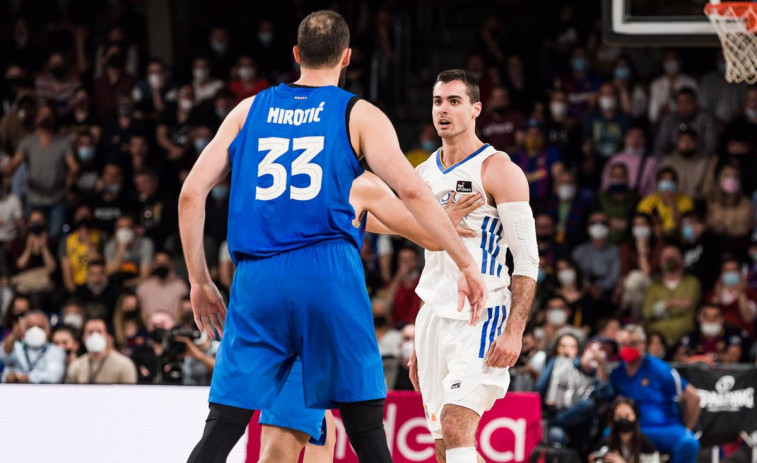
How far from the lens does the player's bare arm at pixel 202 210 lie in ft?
16.5

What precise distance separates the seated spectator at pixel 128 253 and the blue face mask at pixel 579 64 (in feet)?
20.3

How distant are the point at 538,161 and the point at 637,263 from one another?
6.03ft

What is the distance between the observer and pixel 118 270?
15430 mm

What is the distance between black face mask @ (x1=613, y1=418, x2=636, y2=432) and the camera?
11062 mm

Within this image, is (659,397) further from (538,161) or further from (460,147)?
(460,147)

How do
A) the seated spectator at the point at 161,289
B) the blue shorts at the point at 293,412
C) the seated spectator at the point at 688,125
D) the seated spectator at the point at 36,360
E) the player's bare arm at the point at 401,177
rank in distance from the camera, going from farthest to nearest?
1. the seated spectator at the point at 688,125
2. the seated spectator at the point at 161,289
3. the seated spectator at the point at 36,360
4. the blue shorts at the point at 293,412
5. the player's bare arm at the point at 401,177

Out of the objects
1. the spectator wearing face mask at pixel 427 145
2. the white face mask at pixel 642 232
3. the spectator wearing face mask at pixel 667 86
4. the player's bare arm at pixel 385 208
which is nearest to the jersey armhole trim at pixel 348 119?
the player's bare arm at pixel 385 208

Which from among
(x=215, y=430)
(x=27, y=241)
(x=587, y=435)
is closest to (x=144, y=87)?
(x=27, y=241)

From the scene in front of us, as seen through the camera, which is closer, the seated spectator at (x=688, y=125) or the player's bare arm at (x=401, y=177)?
the player's bare arm at (x=401, y=177)

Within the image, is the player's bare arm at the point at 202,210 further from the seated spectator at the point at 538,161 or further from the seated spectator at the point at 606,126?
the seated spectator at the point at 606,126

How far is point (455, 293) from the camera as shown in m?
6.61

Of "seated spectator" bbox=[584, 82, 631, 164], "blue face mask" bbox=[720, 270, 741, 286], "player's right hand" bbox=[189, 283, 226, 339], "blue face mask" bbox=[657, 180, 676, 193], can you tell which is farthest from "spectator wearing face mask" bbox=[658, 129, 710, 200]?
"player's right hand" bbox=[189, 283, 226, 339]

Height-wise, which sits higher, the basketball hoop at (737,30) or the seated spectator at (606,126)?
the basketball hoop at (737,30)

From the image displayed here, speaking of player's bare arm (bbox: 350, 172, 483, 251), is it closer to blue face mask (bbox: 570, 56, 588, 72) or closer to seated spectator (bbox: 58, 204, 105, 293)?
seated spectator (bbox: 58, 204, 105, 293)
